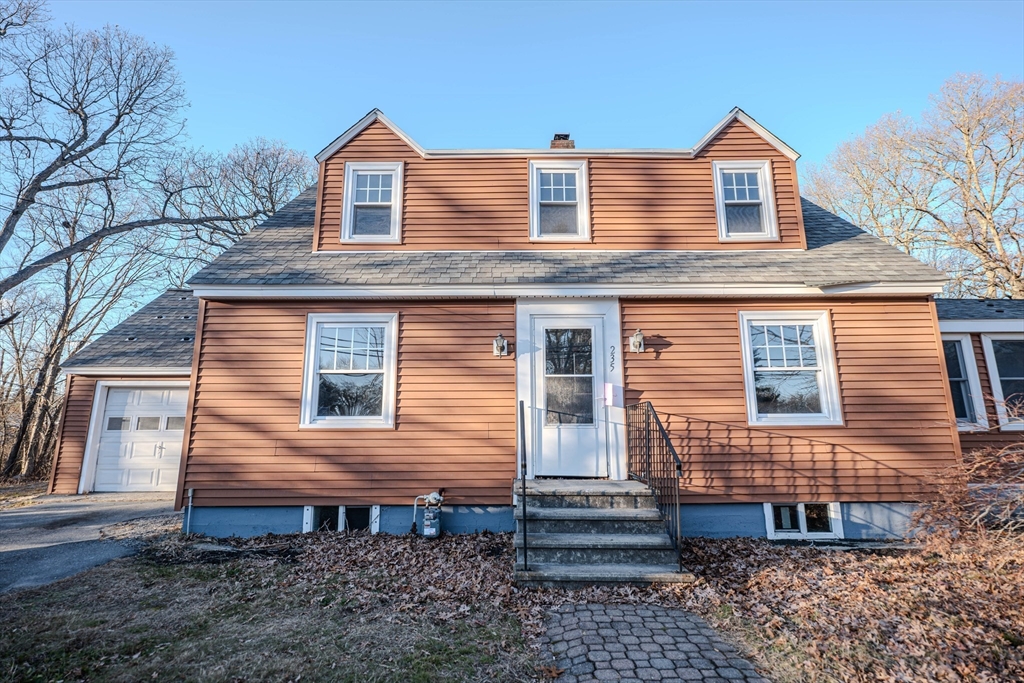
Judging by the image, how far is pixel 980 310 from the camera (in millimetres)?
8320

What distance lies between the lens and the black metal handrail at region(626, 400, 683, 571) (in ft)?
17.3

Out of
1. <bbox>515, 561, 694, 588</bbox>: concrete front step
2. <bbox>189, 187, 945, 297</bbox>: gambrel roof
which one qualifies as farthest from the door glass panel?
<bbox>515, 561, 694, 588</bbox>: concrete front step

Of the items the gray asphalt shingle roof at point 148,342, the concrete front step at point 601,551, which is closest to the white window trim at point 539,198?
the concrete front step at point 601,551

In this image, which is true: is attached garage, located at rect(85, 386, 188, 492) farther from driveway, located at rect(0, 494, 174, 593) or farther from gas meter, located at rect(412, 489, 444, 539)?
gas meter, located at rect(412, 489, 444, 539)

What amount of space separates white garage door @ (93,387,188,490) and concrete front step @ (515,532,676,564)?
9221 mm

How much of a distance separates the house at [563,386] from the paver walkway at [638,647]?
6.34 feet

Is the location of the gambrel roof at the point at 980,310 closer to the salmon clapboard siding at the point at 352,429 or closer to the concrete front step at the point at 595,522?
the concrete front step at the point at 595,522

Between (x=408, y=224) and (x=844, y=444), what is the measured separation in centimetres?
721

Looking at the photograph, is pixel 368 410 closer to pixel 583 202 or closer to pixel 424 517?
pixel 424 517

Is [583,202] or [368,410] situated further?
[583,202]

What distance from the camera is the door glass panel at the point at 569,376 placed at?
6879 mm

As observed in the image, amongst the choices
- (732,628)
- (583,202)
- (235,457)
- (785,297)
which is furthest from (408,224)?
(732,628)

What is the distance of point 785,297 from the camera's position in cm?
A: 700

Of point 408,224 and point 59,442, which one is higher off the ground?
point 408,224
